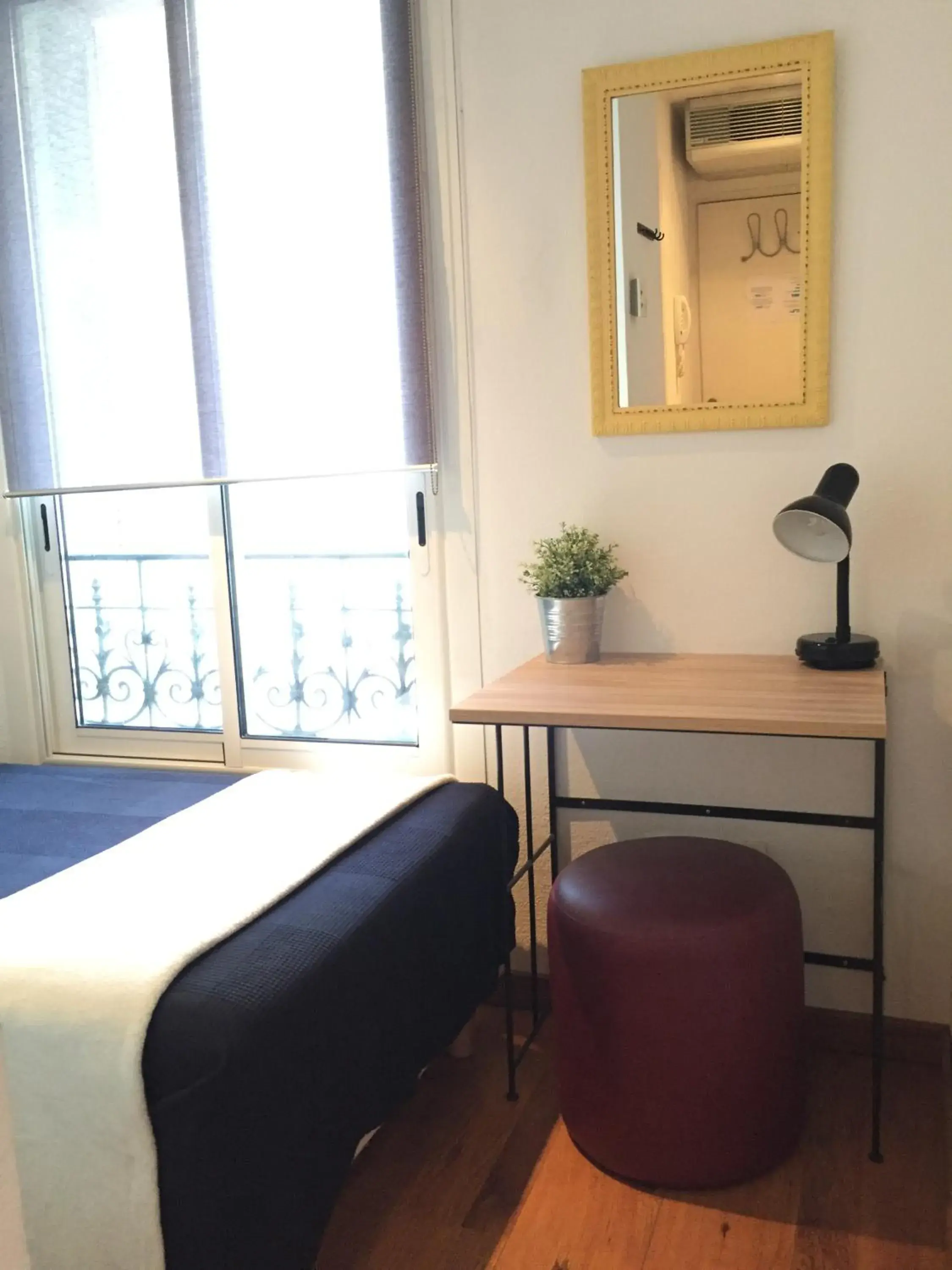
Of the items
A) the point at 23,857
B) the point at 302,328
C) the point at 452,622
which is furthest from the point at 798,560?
the point at 23,857

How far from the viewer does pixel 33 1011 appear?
148 cm

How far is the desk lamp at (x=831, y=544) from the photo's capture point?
190cm

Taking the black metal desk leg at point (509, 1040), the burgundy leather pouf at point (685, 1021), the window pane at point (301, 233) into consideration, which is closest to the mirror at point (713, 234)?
the window pane at point (301, 233)

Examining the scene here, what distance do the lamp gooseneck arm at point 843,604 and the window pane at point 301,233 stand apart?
988mm

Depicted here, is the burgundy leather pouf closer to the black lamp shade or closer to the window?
the black lamp shade

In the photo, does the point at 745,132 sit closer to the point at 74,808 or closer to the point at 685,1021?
the point at 685,1021

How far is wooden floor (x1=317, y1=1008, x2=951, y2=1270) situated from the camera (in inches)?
69.0

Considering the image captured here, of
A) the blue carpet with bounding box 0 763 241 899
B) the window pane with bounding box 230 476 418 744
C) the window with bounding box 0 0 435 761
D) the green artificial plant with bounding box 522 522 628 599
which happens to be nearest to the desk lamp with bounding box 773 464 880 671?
the green artificial plant with bounding box 522 522 628 599

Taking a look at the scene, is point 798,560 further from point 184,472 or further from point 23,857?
point 23,857

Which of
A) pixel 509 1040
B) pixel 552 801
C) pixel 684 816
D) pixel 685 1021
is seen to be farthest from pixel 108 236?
pixel 685 1021

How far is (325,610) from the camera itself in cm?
267

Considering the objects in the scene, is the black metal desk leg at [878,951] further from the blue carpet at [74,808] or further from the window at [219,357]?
the blue carpet at [74,808]

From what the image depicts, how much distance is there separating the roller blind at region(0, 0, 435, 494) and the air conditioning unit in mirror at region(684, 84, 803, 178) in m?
0.60

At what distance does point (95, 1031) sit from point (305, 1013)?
276mm
